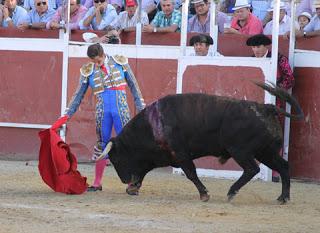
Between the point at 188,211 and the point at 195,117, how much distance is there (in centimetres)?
98

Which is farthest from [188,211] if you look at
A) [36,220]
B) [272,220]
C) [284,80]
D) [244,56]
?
[244,56]

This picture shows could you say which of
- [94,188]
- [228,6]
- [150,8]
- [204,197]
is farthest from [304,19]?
[94,188]

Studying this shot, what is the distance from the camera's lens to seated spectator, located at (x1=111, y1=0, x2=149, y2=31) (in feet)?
36.3

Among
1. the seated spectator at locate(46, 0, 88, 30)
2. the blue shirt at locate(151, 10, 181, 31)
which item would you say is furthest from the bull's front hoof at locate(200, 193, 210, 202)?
the seated spectator at locate(46, 0, 88, 30)

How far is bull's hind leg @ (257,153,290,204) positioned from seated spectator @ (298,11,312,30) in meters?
2.60

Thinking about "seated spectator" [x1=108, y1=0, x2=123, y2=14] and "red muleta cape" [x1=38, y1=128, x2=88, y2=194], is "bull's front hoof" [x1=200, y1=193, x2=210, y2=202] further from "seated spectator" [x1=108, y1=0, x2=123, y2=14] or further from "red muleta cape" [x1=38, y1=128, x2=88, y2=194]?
"seated spectator" [x1=108, y1=0, x2=123, y2=14]

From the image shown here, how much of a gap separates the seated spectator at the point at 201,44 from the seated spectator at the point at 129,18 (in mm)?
1243

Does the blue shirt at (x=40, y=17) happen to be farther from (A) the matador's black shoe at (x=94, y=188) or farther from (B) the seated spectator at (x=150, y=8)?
(A) the matador's black shoe at (x=94, y=188)

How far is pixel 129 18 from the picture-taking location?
36.9 ft

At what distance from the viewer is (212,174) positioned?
997cm

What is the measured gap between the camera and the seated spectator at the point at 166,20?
10664 mm

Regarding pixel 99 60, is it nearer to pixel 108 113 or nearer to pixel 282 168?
pixel 108 113

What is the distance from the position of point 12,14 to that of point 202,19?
2838 mm

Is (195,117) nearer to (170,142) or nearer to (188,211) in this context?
(170,142)
